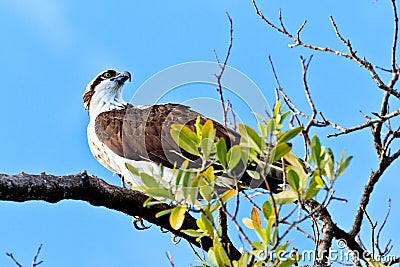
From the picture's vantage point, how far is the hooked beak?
6.57m

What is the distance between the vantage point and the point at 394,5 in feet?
11.4

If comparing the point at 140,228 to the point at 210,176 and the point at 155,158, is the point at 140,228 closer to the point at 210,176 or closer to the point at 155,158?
the point at 155,158

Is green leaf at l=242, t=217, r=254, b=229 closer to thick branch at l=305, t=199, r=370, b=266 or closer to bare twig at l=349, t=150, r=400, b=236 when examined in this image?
thick branch at l=305, t=199, r=370, b=266

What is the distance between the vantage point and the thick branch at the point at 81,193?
11.5 ft

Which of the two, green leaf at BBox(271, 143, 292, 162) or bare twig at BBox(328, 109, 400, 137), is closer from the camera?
green leaf at BBox(271, 143, 292, 162)

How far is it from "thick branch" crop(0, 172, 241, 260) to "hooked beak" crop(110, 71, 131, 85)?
2461 millimetres

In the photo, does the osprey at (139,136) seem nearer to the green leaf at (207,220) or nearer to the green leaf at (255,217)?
the green leaf at (255,217)

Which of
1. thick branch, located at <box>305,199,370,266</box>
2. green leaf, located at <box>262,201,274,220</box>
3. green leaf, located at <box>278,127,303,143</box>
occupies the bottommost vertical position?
green leaf, located at <box>262,201,274,220</box>

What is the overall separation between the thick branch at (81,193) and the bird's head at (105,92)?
2157mm

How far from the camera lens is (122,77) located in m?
6.60

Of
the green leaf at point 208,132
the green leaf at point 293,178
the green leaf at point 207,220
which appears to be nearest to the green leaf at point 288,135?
the green leaf at point 293,178

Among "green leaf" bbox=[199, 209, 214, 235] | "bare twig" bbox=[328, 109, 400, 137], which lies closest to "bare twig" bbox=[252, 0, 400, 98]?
"bare twig" bbox=[328, 109, 400, 137]

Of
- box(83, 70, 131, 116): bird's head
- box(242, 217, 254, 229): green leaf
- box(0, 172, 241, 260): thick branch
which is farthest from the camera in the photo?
box(83, 70, 131, 116): bird's head

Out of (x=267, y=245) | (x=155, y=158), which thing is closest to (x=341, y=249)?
(x=267, y=245)
